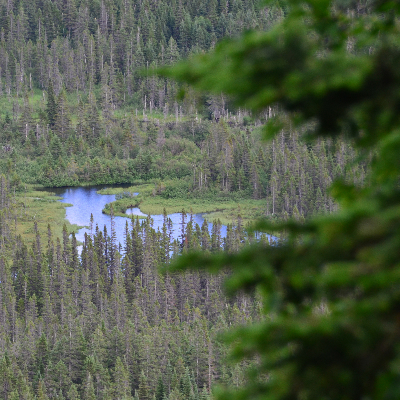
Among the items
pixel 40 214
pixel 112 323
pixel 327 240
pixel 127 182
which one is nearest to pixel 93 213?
pixel 40 214

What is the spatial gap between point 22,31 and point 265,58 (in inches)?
7607

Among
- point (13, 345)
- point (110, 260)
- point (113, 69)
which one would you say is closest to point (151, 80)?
point (113, 69)

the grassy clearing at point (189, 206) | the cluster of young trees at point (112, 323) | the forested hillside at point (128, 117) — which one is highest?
the forested hillside at point (128, 117)

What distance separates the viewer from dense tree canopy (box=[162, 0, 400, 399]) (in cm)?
384

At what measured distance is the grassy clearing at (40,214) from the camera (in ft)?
310

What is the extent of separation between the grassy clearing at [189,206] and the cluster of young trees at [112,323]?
2784cm

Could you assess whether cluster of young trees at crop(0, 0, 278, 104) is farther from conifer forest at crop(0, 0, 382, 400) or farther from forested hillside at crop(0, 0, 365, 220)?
conifer forest at crop(0, 0, 382, 400)

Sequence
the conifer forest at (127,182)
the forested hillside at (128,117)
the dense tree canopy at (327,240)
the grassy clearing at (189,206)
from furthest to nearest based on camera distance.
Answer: the forested hillside at (128,117) < the grassy clearing at (189,206) < the conifer forest at (127,182) < the dense tree canopy at (327,240)

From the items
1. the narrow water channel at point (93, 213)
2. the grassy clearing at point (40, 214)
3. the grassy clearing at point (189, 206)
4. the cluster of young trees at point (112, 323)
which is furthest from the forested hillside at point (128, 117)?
the cluster of young trees at point (112, 323)

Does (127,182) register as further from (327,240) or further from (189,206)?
(327,240)

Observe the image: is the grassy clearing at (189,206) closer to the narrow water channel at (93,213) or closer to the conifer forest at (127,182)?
the narrow water channel at (93,213)

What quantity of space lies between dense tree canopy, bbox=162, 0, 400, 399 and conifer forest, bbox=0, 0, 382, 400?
0.85 ft

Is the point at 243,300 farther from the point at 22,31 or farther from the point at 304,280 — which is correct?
the point at 22,31

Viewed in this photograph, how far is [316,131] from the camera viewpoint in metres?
4.83
